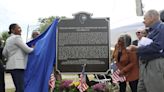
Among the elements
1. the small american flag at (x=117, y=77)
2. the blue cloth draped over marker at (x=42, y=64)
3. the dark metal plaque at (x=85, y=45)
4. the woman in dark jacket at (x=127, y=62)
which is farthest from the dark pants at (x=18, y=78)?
the woman in dark jacket at (x=127, y=62)

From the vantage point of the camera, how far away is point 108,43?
9180 millimetres

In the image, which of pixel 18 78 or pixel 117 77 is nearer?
pixel 18 78

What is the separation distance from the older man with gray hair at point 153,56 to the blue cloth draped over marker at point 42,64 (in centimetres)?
265

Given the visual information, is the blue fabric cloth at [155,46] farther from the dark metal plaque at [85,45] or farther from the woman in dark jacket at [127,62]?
the woman in dark jacket at [127,62]

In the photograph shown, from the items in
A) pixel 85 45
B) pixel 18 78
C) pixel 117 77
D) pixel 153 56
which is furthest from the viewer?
pixel 117 77

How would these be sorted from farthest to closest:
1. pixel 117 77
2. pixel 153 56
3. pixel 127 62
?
pixel 127 62 → pixel 117 77 → pixel 153 56

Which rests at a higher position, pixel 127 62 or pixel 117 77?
pixel 127 62

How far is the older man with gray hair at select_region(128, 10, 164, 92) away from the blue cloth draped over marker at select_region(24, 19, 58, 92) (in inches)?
104

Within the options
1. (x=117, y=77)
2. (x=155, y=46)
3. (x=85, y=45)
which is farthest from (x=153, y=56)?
(x=117, y=77)

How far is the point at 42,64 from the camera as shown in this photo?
9562mm

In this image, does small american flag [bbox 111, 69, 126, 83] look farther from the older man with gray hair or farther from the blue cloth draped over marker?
the older man with gray hair

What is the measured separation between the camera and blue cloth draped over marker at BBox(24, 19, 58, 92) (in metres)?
9.48

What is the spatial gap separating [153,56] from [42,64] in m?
3.09

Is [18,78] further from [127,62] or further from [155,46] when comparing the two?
[155,46]
